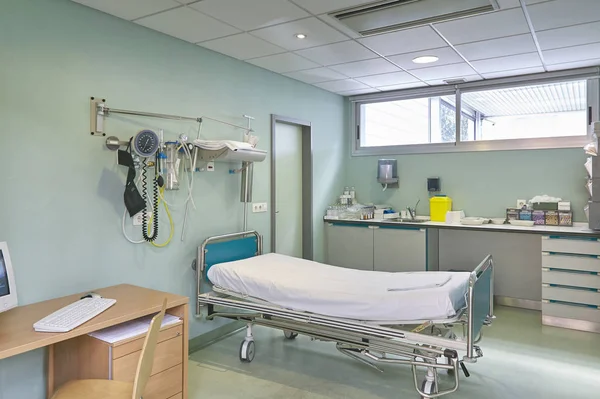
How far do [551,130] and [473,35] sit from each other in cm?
199

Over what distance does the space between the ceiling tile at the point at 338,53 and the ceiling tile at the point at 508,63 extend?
116cm

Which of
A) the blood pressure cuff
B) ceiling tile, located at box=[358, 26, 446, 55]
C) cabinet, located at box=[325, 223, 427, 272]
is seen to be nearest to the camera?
the blood pressure cuff

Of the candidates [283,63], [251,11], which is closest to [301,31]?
[251,11]

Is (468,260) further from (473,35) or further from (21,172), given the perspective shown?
(21,172)

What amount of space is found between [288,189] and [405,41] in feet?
6.94

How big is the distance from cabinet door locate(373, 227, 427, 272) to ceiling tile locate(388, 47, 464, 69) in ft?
5.74

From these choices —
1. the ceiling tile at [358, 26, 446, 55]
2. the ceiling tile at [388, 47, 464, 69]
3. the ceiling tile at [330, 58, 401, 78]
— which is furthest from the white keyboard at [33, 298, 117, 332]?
the ceiling tile at [388, 47, 464, 69]

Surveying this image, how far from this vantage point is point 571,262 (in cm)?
402

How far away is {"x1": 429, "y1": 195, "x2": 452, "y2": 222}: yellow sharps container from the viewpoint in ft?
16.7

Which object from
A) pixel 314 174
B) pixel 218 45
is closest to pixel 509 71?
pixel 314 174

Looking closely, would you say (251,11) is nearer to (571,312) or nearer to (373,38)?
(373,38)

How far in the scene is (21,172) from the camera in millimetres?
2514

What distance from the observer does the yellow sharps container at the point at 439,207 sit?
509cm

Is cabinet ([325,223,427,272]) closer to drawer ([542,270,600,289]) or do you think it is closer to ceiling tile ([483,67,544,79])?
drawer ([542,270,600,289])
